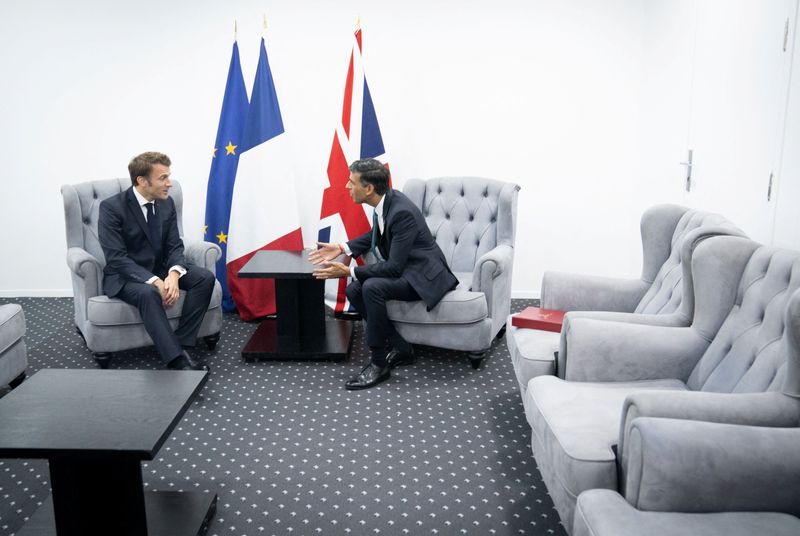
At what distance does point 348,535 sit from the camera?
2.36 meters

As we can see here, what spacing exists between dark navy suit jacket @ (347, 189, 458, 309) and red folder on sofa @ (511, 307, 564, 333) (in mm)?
611

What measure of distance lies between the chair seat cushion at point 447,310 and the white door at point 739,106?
1.39m

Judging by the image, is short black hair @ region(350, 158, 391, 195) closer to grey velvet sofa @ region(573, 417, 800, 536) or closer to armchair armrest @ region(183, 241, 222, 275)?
armchair armrest @ region(183, 241, 222, 275)

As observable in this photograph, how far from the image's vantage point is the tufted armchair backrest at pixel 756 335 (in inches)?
86.7

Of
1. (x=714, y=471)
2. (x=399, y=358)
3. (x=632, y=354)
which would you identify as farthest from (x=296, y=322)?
(x=714, y=471)

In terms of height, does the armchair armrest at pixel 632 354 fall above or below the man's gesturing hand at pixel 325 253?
below

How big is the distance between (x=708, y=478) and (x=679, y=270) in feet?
4.78

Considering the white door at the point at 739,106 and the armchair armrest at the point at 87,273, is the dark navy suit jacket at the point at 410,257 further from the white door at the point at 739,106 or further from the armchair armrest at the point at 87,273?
the white door at the point at 739,106

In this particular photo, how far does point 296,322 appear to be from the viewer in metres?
4.13

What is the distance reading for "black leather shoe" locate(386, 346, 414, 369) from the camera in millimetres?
3885

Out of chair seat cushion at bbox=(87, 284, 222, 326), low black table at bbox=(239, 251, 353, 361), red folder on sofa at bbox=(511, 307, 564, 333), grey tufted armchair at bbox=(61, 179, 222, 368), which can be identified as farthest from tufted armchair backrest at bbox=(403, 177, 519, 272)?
chair seat cushion at bbox=(87, 284, 222, 326)

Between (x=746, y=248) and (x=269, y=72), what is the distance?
3.30 metres

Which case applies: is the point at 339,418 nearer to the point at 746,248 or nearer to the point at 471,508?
Result: the point at 471,508

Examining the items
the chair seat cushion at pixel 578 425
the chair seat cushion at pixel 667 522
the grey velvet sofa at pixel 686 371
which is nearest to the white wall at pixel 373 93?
the grey velvet sofa at pixel 686 371
